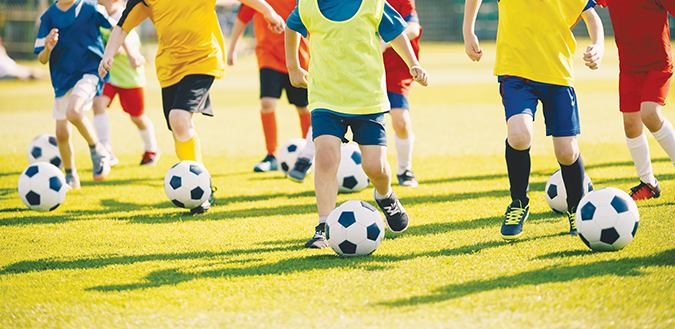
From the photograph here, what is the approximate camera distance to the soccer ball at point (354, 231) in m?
3.90

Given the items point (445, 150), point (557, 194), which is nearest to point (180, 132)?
point (557, 194)

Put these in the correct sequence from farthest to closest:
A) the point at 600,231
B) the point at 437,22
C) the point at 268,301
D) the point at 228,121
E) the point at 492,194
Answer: the point at 437,22 < the point at 228,121 < the point at 492,194 < the point at 600,231 < the point at 268,301

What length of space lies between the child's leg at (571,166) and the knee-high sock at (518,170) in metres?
0.22

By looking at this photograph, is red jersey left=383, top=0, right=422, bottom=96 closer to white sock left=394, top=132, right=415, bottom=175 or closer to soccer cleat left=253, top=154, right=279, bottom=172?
white sock left=394, top=132, right=415, bottom=175

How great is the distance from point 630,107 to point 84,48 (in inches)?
211

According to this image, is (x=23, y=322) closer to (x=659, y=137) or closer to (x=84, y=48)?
(x=84, y=48)

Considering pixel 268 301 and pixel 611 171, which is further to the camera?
pixel 611 171

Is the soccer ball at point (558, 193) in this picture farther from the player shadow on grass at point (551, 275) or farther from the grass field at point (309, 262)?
the player shadow on grass at point (551, 275)

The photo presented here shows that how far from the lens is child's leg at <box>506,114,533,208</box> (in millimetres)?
4141

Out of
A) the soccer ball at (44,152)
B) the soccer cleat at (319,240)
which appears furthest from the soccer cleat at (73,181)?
the soccer cleat at (319,240)

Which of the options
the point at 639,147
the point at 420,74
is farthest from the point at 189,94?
the point at 639,147

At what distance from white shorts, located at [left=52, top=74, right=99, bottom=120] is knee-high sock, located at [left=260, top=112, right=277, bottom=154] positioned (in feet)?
6.47

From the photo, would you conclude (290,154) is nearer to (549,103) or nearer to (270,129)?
(270,129)

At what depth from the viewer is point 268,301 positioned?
3.21m
